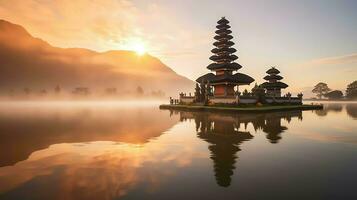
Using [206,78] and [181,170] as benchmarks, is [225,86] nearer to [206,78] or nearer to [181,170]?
[206,78]

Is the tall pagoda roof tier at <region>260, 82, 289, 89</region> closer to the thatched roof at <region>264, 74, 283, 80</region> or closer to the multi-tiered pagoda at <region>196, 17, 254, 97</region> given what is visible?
the thatched roof at <region>264, 74, 283, 80</region>

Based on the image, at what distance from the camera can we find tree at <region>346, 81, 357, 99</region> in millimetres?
146587

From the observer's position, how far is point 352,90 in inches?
5881

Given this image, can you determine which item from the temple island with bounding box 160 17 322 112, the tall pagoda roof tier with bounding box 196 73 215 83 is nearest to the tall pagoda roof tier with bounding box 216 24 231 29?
the temple island with bounding box 160 17 322 112

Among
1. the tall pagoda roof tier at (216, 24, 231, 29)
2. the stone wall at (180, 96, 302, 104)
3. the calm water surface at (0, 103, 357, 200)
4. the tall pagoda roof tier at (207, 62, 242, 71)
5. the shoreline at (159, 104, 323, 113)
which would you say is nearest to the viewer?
the calm water surface at (0, 103, 357, 200)

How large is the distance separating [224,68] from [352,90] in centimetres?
13315

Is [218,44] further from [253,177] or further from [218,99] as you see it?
[253,177]

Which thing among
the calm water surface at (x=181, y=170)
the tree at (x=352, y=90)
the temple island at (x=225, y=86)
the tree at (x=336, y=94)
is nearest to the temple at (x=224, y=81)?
the temple island at (x=225, y=86)

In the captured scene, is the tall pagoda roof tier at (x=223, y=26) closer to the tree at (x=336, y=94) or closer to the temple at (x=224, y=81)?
the temple at (x=224, y=81)

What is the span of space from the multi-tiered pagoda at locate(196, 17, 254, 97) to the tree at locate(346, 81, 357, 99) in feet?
413

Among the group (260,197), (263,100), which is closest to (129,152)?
(260,197)

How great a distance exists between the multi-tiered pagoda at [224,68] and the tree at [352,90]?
4952 inches

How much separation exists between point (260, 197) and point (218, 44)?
177ft

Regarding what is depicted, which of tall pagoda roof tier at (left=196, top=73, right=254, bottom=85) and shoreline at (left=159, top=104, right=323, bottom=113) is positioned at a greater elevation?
tall pagoda roof tier at (left=196, top=73, right=254, bottom=85)
